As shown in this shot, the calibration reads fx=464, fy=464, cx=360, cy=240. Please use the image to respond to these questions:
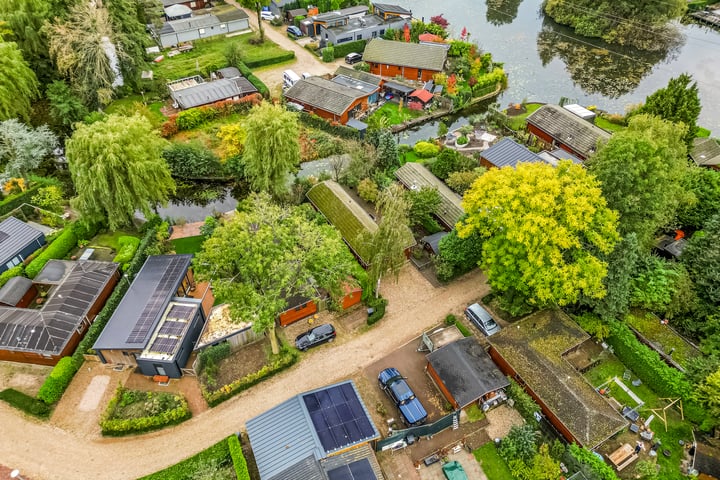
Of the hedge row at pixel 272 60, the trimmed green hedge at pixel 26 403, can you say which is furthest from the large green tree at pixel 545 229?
the hedge row at pixel 272 60

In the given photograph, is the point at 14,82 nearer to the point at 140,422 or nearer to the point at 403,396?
the point at 140,422

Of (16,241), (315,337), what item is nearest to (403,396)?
(315,337)

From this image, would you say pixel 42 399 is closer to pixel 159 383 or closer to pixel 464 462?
pixel 159 383

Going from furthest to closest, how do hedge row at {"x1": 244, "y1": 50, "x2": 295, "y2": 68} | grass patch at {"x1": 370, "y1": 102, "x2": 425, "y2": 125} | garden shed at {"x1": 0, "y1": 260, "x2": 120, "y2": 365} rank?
hedge row at {"x1": 244, "y1": 50, "x2": 295, "y2": 68} → grass patch at {"x1": 370, "y1": 102, "x2": 425, "y2": 125} → garden shed at {"x1": 0, "y1": 260, "x2": 120, "y2": 365}

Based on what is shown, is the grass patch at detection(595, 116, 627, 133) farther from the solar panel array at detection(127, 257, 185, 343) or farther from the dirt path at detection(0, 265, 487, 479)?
the solar panel array at detection(127, 257, 185, 343)

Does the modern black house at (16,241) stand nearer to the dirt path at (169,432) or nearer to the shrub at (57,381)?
the shrub at (57,381)

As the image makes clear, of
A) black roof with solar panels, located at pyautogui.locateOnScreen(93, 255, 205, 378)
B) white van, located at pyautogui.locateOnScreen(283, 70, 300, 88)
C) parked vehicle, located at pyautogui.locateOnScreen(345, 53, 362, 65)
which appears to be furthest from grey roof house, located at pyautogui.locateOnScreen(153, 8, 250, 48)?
black roof with solar panels, located at pyautogui.locateOnScreen(93, 255, 205, 378)
